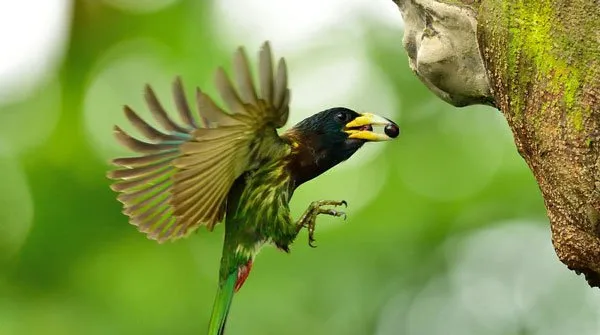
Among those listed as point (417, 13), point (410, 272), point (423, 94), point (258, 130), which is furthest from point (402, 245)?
point (258, 130)

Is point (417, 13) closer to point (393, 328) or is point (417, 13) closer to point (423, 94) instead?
point (423, 94)

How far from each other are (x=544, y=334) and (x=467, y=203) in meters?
1.22

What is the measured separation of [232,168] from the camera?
290 centimetres

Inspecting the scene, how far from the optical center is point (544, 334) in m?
8.06

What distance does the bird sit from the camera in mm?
2740

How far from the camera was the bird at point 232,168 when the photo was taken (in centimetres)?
274

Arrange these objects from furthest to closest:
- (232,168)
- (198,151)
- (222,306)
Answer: (222,306)
(232,168)
(198,151)

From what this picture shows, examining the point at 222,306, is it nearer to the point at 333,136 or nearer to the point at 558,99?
the point at 333,136

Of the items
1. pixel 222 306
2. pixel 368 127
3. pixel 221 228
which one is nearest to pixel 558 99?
pixel 368 127

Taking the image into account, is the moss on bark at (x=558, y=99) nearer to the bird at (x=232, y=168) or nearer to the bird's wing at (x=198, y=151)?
the bird at (x=232, y=168)

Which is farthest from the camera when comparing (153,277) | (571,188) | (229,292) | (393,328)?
(393,328)

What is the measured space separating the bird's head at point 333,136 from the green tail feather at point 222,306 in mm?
373

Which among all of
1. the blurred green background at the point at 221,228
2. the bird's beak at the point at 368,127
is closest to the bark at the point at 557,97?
the bird's beak at the point at 368,127

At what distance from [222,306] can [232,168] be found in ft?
1.29
